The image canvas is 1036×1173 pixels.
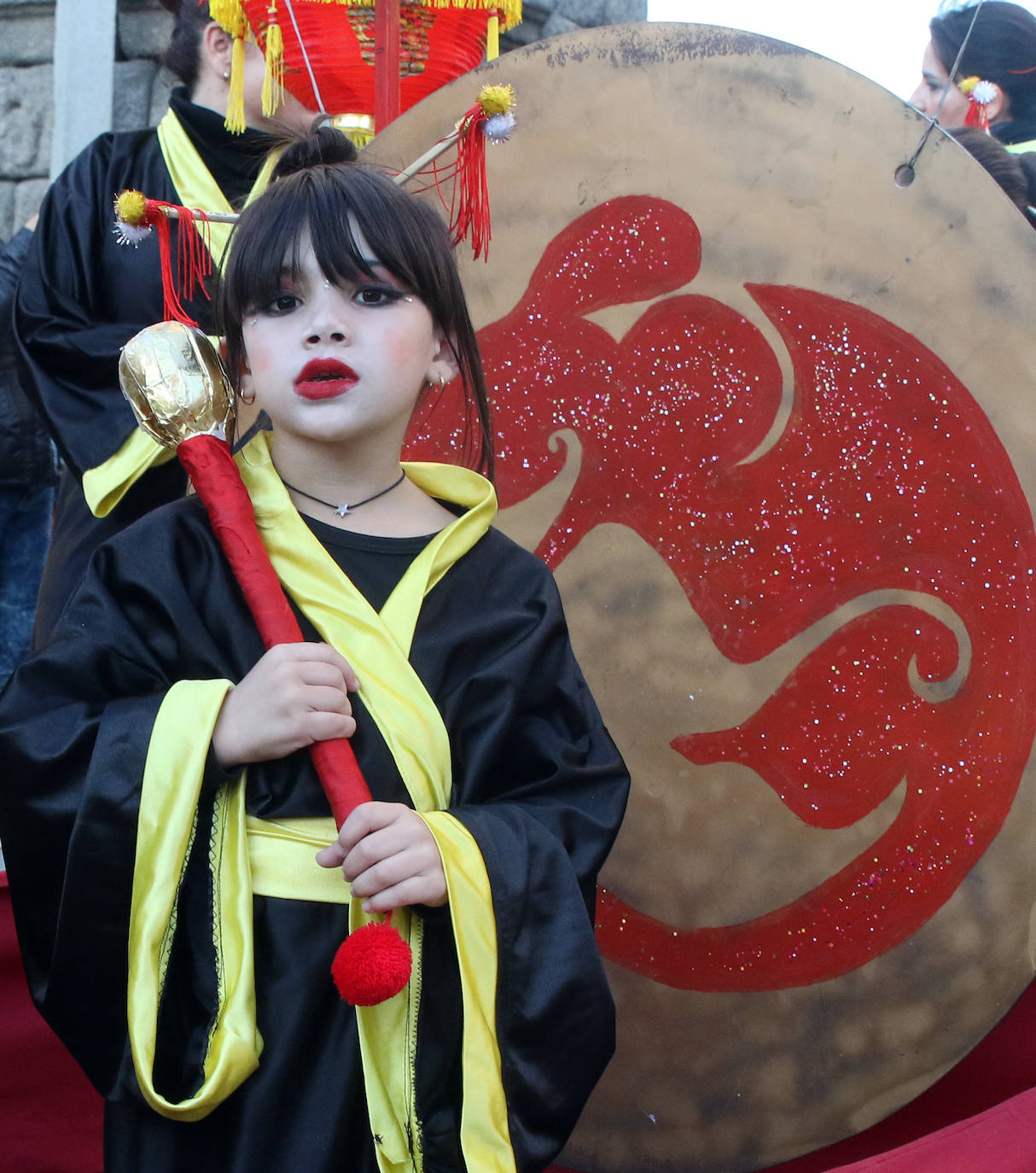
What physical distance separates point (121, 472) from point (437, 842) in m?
0.86

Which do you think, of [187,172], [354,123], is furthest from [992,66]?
[187,172]

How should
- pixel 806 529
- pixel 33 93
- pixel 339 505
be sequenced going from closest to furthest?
1. pixel 339 505
2. pixel 806 529
3. pixel 33 93

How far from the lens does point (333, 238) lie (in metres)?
1.00

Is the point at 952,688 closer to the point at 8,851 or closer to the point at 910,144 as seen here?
the point at 910,144

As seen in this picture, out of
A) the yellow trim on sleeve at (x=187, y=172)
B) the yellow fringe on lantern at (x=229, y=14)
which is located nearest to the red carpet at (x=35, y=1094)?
the yellow trim on sleeve at (x=187, y=172)

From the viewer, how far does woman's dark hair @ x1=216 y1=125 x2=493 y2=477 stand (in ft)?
3.29

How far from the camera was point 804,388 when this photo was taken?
5.01 feet

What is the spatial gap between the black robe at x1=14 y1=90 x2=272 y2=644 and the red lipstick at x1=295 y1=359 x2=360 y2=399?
2.32ft

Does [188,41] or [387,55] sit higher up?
[387,55]

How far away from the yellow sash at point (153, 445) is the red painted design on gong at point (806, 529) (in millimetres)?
382

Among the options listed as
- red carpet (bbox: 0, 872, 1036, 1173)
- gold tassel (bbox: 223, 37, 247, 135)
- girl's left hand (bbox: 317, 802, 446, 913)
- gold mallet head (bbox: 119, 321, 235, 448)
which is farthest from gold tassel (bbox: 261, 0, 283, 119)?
girl's left hand (bbox: 317, 802, 446, 913)

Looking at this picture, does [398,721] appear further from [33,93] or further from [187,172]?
[33,93]

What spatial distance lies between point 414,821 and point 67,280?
115 centimetres

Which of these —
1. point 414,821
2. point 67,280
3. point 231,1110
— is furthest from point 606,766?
point 67,280
